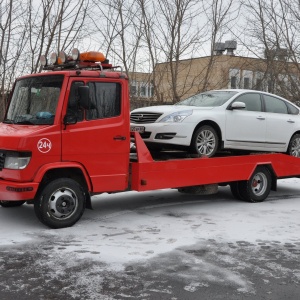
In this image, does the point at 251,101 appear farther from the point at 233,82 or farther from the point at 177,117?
the point at 233,82

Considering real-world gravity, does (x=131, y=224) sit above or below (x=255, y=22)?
below

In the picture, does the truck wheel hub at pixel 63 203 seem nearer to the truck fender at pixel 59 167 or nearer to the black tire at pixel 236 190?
the truck fender at pixel 59 167

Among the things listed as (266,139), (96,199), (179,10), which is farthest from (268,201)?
(179,10)

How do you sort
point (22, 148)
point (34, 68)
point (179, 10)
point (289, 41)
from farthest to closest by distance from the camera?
point (289, 41), point (179, 10), point (34, 68), point (22, 148)

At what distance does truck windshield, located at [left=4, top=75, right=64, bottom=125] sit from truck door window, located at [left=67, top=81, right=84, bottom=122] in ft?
0.64

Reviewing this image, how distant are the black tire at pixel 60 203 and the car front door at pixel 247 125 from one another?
10.3 ft

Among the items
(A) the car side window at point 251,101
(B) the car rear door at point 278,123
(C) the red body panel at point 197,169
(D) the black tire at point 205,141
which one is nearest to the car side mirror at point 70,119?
(C) the red body panel at point 197,169

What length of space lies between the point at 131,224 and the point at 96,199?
2.11m

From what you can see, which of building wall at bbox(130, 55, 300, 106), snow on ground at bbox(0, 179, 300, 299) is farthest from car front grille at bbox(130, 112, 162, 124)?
building wall at bbox(130, 55, 300, 106)

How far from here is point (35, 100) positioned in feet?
22.7

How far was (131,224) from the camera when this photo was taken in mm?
7168

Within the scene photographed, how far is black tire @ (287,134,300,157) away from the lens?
981cm

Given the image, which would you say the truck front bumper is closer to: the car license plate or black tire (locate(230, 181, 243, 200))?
the car license plate

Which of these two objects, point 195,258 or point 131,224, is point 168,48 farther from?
point 195,258
